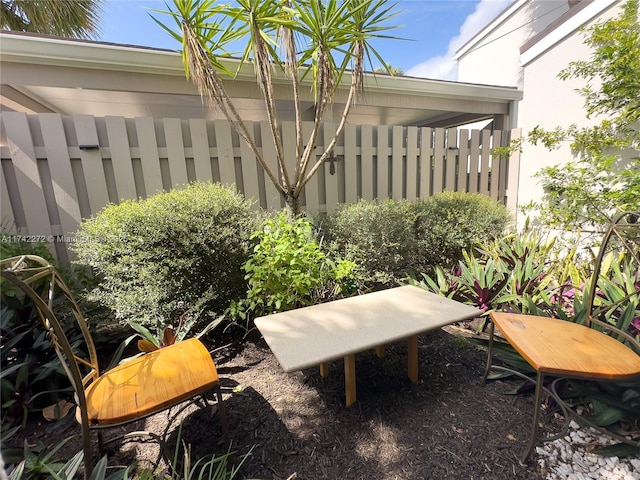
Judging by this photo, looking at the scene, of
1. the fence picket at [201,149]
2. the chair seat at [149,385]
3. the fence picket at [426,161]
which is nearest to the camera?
the chair seat at [149,385]

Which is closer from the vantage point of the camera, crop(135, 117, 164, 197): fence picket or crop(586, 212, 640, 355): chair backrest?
crop(586, 212, 640, 355): chair backrest

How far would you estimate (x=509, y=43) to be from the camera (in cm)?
729

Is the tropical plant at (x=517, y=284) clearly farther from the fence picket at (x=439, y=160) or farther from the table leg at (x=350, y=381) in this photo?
the fence picket at (x=439, y=160)

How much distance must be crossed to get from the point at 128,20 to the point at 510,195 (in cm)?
593

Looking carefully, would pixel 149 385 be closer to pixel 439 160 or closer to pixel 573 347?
pixel 573 347

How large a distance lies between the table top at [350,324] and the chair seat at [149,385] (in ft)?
1.22

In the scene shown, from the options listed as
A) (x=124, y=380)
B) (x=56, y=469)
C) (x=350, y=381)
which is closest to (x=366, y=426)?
(x=350, y=381)

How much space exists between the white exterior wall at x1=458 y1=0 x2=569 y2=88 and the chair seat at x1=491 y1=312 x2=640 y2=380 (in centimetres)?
759

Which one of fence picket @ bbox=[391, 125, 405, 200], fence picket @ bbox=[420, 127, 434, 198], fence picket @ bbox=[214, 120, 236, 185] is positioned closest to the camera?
fence picket @ bbox=[214, 120, 236, 185]

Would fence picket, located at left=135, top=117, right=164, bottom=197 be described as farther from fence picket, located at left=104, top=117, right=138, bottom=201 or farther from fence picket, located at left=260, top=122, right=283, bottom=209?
fence picket, located at left=260, top=122, right=283, bottom=209

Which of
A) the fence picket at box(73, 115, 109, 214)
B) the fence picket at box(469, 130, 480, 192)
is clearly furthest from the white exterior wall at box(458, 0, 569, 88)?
the fence picket at box(73, 115, 109, 214)

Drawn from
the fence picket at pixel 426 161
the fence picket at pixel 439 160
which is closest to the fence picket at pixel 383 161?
the fence picket at pixel 426 161

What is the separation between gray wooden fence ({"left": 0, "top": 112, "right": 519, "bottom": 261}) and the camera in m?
2.64

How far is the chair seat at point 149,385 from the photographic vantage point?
1145 millimetres
